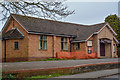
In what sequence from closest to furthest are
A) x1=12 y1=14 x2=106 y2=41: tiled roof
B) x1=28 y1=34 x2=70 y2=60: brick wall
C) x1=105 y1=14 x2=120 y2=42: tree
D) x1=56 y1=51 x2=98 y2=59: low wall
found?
x1=28 y1=34 x2=70 y2=60: brick wall
x1=12 y1=14 x2=106 y2=41: tiled roof
x1=56 y1=51 x2=98 y2=59: low wall
x1=105 y1=14 x2=120 y2=42: tree

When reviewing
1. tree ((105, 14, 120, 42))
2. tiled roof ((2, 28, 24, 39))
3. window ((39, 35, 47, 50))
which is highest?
tree ((105, 14, 120, 42))

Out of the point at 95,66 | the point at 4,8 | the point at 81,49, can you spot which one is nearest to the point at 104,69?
the point at 95,66

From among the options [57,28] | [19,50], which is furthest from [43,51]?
[57,28]

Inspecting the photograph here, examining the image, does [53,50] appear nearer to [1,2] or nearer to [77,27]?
[77,27]

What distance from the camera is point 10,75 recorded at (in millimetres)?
10211

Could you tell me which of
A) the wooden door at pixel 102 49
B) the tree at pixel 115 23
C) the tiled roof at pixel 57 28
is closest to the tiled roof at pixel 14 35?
the tiled roof at pixel 57 28

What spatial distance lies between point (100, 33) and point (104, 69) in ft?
41.8

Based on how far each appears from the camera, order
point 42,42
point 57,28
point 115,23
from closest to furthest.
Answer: point 42,42, point 57,28, point 115,23

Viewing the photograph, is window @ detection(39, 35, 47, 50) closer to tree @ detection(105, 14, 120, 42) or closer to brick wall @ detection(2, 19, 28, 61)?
brick wall @ detection(2, 19, 28, 61)

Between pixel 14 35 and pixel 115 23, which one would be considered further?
pixel 115 23

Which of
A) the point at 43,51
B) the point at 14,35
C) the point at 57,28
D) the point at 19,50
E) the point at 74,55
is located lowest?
the point at 74,55

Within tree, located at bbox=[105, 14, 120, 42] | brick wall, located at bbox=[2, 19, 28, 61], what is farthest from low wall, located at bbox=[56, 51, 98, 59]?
tree, located at bbox=[105, 14, 120, 42]

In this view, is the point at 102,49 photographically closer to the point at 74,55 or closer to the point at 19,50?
the point at 74,55

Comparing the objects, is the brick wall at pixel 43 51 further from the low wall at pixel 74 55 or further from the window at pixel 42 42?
the low wall at pixel 74 55
